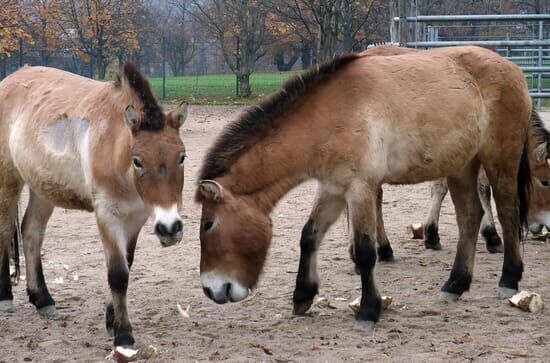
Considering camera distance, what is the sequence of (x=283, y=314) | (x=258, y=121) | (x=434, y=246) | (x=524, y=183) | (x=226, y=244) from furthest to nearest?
(x=434, y=246), (x=524, y=183), (x=283, y=314), (x=258, y=121), (x=226, y=244)

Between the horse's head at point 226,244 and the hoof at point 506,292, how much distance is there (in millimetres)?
1968

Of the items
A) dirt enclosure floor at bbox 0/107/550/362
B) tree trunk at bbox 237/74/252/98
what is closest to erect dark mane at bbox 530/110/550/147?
dirt enclosure floor at bbox 0/107/550/362

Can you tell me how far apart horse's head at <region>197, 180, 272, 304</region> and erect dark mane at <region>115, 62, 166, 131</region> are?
19.7 inches

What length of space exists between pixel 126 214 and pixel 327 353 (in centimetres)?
144

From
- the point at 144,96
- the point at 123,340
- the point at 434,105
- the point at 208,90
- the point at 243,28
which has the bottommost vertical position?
the point at 123,340

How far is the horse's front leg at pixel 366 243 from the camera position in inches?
192

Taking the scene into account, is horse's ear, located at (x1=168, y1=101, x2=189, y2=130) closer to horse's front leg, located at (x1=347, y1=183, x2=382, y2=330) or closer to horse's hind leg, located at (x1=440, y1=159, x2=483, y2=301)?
horse's front leg, located at (x1=347, y1=183, x2=382, y2=330)

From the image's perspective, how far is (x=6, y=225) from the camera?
18.1 feet

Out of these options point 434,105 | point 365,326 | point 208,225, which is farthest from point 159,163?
point 434,105

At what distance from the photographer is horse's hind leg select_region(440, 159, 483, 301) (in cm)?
563

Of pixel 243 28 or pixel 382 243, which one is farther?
pixel 243 28

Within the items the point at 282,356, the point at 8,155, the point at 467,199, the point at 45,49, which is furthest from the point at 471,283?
the point at 45,49

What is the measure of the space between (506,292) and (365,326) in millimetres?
1282

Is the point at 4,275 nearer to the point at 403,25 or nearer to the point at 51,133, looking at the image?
the point at 51,133
